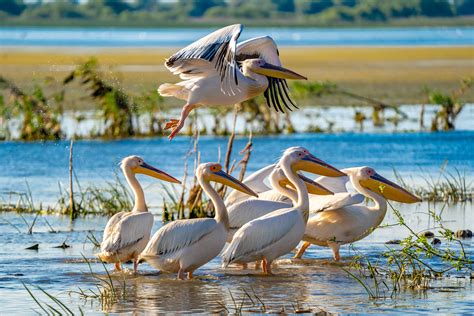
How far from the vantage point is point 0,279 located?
789cm

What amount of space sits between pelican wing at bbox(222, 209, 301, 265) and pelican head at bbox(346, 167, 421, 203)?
125 centimetres

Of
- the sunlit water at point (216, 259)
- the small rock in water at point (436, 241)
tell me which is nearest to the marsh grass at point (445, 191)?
the sunlit water at point (216, 259)

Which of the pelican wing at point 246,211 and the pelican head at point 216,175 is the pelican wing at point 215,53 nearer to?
the pelican head at point 216,175

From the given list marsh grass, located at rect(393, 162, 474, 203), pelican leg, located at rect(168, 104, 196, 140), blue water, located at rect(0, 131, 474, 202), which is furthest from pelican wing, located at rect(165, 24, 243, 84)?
blue water, located at rect(0, 131, 474, 202)

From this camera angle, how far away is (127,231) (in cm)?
802

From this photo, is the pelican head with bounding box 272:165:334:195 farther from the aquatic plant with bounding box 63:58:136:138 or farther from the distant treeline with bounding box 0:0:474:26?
the distant treeline with bounding box 0:0:474:26

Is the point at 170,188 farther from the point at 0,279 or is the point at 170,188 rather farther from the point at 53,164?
the point at 0,279

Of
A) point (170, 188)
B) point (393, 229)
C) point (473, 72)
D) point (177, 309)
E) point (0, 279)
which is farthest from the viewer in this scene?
point (473, 72)

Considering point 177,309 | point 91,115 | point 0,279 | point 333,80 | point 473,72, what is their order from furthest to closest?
point 473,72, point 333,80, point 91,115, point 0,279, point 177,309

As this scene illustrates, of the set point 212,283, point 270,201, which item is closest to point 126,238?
point 212,283

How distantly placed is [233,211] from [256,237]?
26.0 inches

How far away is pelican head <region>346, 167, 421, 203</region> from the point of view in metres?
8.97

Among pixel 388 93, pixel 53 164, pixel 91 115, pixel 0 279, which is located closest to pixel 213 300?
pixel 0 279

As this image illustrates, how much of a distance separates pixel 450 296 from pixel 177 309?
1648 mm
